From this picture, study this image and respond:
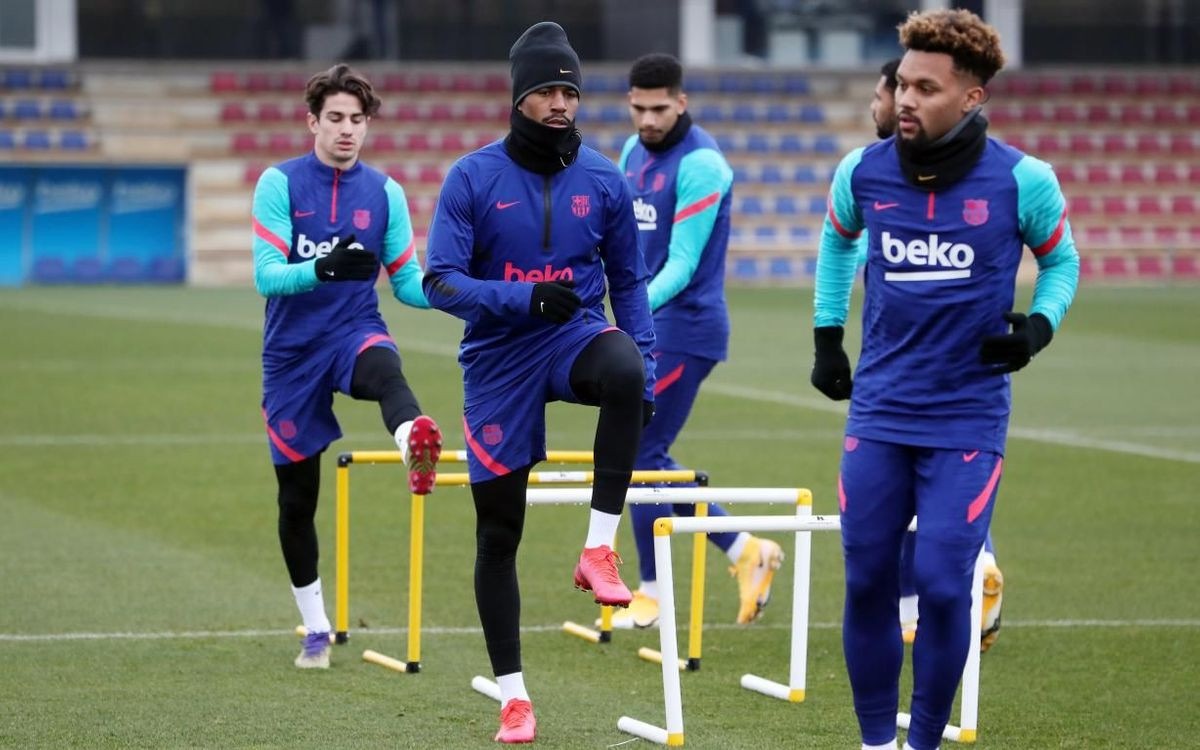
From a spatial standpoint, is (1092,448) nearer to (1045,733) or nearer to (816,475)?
(816,475)

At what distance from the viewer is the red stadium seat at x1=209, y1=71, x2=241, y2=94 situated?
37.1 meters

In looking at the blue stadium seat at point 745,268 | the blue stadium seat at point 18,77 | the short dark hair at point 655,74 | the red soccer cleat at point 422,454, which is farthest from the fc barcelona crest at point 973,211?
the blue stadium seat at point 18,77

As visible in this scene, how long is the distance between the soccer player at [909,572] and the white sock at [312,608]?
2.16 m

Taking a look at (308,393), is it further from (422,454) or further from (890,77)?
(890,77)

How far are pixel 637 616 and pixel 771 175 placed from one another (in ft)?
100.0

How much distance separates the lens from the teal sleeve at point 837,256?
5121 millimetres

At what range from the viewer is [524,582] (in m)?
8.77

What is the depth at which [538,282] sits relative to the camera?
5.39 meters

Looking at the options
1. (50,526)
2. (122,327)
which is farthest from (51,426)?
(122,327)

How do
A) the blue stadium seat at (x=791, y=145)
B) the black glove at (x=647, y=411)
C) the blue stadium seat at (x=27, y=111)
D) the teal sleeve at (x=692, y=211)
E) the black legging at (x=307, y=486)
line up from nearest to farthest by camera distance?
1. the black glove at (x=647, y=411)
2. the black legging at (x=307, y=486)
3. the teal sleeve at (x=692, y=211)
4. the blue stadium seat at (x=27, y=111)
5. the blue stadium seat at (x=791, y=145)

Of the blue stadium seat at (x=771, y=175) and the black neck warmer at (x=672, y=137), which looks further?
the blue stadium seat at (x=771, y=175)

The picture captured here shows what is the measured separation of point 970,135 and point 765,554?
3.30 meters

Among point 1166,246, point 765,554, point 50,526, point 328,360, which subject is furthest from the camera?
point 1166,246

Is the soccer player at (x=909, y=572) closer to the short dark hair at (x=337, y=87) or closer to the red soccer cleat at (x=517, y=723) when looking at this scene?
the red soccer cleat at (x=517, y=723)
